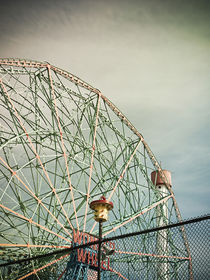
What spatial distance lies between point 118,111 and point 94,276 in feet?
36.4

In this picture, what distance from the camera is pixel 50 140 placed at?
2038cm

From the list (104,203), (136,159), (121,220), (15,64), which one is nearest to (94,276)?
(121,220)

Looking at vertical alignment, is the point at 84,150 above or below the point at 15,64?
below

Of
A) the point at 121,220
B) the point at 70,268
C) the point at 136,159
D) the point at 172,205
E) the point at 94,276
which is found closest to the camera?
the point at 70,268

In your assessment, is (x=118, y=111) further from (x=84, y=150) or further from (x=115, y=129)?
(x=84, y=150)

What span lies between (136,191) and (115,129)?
4705mm

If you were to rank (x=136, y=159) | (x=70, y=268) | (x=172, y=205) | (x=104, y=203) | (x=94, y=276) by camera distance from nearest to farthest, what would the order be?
1. (x=104, y=203)
2. (x=70, y=268)
3. (x=94, y=276)
4. (x=136, y=159)
5. (x=172, y=205)

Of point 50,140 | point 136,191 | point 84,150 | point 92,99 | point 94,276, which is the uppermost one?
point 92,99

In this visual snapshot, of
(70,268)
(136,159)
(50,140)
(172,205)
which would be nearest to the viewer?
(70,268)

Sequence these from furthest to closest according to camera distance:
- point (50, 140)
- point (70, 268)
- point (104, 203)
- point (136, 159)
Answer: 1. point (136, 159)
2. point (50, 140)
3. point (70, 268)
4. point (104, 203)

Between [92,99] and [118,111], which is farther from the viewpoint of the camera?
[118,111]

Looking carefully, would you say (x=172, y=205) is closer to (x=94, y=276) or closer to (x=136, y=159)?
(x=136, y=159)

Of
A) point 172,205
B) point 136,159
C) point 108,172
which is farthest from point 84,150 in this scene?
point 172,205

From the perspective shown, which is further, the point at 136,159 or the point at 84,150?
the point at 136,159
